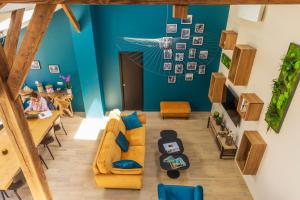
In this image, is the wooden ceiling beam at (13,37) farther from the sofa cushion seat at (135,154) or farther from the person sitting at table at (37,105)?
the person sitting at table at (37,105)

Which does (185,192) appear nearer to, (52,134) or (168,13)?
(52,134)

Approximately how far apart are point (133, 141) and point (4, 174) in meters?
2.66

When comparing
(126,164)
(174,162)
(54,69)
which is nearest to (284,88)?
(174,162)

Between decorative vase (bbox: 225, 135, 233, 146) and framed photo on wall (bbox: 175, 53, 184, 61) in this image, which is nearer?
decorative vase (bbox: 225, 135, 233, 146)

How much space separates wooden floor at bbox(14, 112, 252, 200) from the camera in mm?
4375

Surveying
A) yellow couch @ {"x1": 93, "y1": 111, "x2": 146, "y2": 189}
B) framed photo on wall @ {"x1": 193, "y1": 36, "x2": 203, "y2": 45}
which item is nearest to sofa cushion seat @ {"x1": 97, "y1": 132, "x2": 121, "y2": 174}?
yellow couch @ {"x1": 93, "y1": 111, "x2": 146, "y2": 189}

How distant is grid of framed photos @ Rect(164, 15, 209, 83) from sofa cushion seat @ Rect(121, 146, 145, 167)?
Answer: 8.61ft

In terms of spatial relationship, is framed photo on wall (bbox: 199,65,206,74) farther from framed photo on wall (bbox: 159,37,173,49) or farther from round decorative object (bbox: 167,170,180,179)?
round decorative object (bbox: 167,170,180,179)

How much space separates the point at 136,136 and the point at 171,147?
0.97 meters

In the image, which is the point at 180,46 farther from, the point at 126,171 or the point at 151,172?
the point at 126,171

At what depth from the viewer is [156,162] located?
5148mm

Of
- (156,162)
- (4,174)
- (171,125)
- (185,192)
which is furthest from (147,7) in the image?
(4,174)

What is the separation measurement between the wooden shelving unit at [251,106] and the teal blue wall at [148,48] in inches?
104

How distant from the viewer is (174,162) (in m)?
4.59
